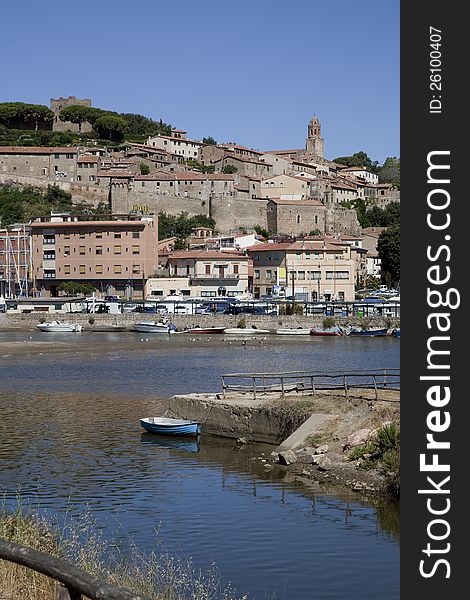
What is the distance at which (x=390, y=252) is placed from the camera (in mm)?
93250

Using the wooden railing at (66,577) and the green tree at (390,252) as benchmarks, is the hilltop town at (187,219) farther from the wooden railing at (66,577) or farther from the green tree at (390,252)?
the wooden railing at (66,577)

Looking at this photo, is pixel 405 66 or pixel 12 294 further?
pixel 12 294

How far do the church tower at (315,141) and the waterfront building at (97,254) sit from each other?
82.3 metres

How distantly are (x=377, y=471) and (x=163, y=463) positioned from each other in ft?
17.9

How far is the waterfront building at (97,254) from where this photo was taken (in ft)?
283

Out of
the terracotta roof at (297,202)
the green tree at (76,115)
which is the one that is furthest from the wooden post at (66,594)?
the green tree at (76,115)

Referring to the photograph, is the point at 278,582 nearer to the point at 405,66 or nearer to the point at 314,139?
the point at 405,66

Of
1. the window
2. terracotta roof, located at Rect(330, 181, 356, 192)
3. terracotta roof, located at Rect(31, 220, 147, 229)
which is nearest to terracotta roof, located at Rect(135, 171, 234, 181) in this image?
terracotta roof, located at Rect(330, 181, 356, 192)

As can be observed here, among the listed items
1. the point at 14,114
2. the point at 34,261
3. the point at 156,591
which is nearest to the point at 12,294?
the point at 34,261

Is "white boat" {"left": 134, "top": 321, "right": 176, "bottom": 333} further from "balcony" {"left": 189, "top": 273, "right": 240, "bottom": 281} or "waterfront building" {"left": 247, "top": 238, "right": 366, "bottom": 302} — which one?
"waterfront building" {"left": 247, "top": 238, "right": 366, "bottom": 302}

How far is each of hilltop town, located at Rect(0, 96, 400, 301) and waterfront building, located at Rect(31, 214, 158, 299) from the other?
3.4 inches

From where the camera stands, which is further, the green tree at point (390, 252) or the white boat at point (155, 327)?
the green tree at point (390, 252)

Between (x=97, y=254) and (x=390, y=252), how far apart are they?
26.8m

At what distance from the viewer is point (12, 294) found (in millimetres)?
89375
